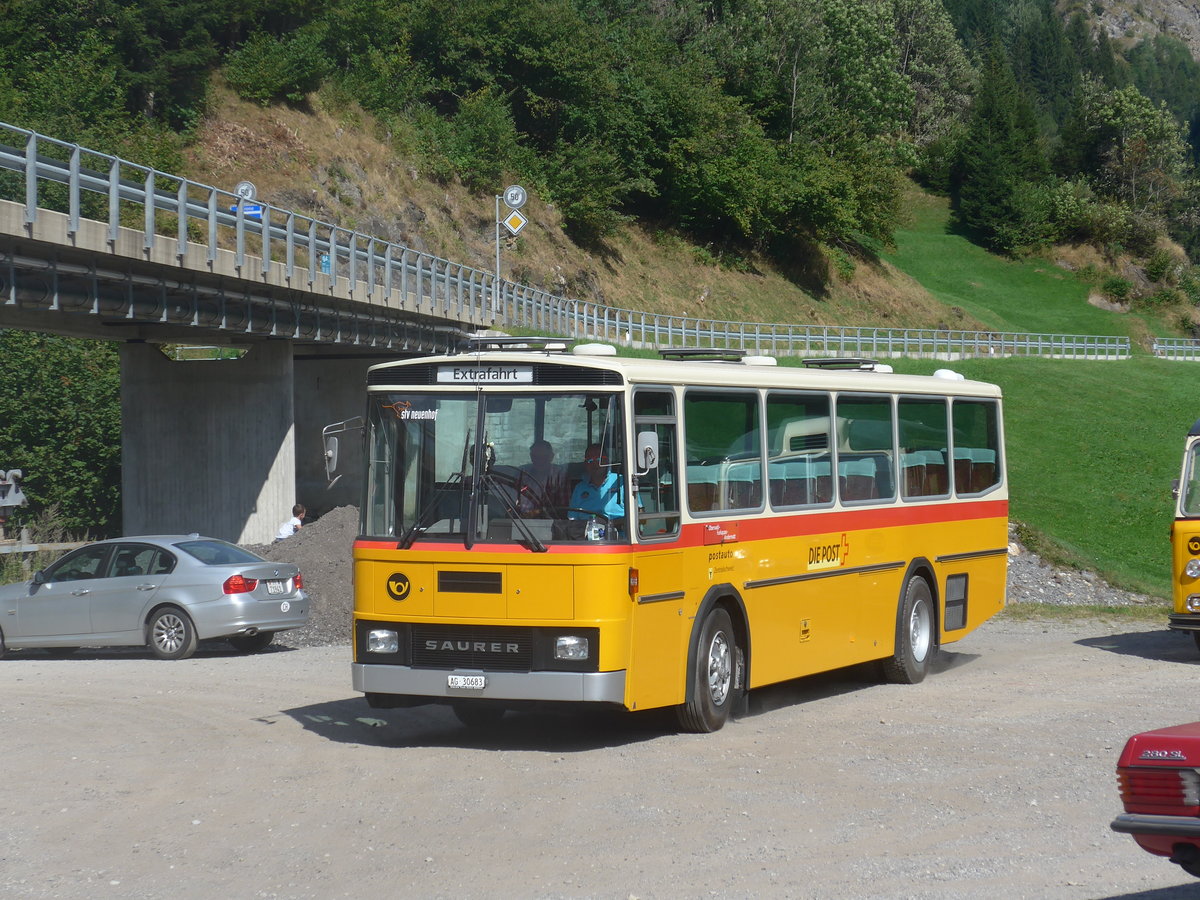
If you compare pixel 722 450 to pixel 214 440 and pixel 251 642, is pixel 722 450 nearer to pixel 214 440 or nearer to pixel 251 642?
pixel 251 642

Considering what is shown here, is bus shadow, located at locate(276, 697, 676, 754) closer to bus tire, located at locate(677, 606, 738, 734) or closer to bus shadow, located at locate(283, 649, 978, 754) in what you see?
bus shadow, located at locate(283, 649, 978, 754)

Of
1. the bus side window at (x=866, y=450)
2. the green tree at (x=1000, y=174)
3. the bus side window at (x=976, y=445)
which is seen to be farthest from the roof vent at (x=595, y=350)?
the green tree at (x=1000, y=174)

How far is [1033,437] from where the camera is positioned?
43219 mm

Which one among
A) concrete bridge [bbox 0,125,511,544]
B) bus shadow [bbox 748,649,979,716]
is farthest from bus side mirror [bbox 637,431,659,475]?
concrete bridge [bbox 0,125,511,544]

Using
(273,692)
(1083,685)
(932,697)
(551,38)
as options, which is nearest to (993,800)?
(932,697)

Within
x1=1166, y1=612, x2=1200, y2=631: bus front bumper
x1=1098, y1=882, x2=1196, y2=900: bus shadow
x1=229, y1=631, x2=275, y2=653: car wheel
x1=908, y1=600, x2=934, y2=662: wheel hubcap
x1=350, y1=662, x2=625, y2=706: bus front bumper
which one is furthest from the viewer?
x1=229, y1=631, x2=275, y2=653: car wheel

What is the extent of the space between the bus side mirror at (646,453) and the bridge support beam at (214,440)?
891 inches

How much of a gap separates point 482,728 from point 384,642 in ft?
5.17

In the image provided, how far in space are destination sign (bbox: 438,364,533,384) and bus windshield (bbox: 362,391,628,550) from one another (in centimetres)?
11

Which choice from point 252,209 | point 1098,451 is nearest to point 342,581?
point 252,209

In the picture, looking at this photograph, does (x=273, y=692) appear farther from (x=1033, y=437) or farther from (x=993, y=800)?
(x=1033, y=437)

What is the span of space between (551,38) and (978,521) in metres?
62.7

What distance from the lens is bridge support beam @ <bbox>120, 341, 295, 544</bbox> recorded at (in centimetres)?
3259

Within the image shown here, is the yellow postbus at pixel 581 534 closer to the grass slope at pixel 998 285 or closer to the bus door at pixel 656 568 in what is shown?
the bus door at pixel 656 568
